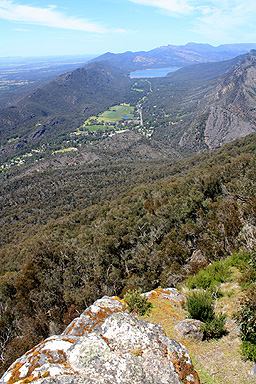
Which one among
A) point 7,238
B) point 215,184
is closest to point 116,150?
point 7,238

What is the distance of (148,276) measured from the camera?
74.6ft

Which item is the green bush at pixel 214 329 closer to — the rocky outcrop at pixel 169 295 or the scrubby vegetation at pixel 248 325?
the scrubby vegetation at pixel 248 325

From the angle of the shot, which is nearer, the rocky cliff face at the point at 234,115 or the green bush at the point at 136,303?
the green bush at the point at 136,303

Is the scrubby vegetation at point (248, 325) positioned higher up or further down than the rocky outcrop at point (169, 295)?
higher up

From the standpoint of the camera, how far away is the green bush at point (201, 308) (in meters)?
9.19

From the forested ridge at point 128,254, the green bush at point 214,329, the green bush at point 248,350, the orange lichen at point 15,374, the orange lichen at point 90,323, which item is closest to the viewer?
the green bush at point 248,350

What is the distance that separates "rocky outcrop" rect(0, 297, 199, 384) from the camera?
6.25 m

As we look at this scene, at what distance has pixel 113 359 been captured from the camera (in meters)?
6.70

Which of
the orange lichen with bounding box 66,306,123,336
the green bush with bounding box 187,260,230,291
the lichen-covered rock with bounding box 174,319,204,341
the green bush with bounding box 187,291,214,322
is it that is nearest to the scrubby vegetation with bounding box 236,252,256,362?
the green bush with bounding box 187,291,214,322

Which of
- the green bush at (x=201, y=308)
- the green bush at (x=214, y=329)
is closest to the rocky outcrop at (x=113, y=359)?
the green bush at (x=214, y=329)

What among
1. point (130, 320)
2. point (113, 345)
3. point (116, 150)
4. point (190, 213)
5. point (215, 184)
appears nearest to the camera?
point (113, 345)

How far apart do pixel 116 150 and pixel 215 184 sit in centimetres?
15117

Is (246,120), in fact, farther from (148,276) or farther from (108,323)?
(108,323)

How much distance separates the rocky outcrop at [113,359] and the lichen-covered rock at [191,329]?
1287mm
